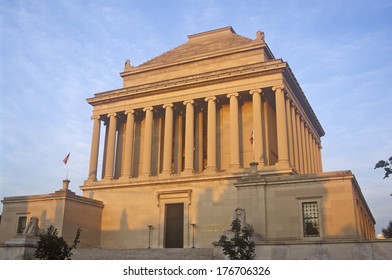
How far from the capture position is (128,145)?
155 ft

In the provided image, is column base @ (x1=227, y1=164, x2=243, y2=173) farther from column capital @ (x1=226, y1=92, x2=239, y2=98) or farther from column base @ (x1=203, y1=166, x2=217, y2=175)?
column capital @ (x1=226, y1=92, x2=239, y2=98)

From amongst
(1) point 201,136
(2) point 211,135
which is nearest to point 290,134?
(2) point 211,135

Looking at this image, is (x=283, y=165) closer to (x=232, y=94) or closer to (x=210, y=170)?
(x=210, y=170)

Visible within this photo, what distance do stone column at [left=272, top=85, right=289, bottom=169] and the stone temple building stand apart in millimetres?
93

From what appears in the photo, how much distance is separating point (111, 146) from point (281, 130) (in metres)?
18.4

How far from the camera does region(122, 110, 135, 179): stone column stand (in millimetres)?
46188

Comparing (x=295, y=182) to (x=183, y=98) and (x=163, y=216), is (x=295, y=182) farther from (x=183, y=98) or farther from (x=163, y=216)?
(x=183, y=98)

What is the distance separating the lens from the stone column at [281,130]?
39719 millimetres

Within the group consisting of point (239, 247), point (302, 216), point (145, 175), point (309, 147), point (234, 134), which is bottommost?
point (239, 247)

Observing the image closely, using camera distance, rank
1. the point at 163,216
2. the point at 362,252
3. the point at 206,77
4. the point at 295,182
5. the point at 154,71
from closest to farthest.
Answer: the point at 362,252 → the point at 295,182 → the point at 163,216 → the point at 206,77 → the point at 154,71

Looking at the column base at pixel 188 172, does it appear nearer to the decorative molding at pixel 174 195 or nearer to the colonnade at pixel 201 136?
the colonnade at pixel 201 136

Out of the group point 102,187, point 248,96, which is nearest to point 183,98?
point 248,96

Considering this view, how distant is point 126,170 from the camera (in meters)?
46.1
